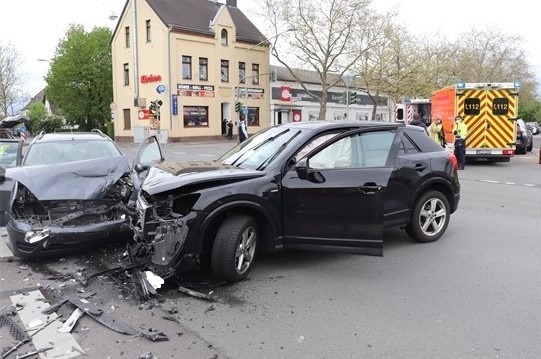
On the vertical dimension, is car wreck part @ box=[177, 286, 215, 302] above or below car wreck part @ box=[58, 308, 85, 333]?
above

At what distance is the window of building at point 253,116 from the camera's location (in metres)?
46.6

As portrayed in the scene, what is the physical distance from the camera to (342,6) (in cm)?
4419

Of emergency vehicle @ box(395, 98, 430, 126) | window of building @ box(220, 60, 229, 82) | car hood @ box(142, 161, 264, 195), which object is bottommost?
car hood @ box(142, 161, 264, 195)

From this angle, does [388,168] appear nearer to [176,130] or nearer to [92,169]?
[92,169]

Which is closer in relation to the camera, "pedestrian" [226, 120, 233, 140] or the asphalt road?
the asphalt road

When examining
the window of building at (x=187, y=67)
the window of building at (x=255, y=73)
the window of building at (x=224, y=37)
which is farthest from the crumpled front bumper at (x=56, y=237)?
the window of building at (x=255, y=73)

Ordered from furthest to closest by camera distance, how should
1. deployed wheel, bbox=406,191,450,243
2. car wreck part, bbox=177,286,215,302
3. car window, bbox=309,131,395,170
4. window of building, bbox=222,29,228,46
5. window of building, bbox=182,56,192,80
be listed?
window of building, bbox=222,29,228,46 < window of building, bbox=182,56,192,80 < deployed wheel, bbox=406,191,450,243 < car window, bbox=309,131,395,170 < car wreck part, bbox=177,286,215,302

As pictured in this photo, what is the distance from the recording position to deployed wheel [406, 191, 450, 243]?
6.64m

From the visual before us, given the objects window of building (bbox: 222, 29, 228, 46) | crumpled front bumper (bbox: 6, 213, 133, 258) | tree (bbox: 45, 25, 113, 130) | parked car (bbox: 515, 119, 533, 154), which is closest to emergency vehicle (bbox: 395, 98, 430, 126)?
parked car (bbox: 515, 119, 533, 154)

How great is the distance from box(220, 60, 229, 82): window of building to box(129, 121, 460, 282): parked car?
38.9m

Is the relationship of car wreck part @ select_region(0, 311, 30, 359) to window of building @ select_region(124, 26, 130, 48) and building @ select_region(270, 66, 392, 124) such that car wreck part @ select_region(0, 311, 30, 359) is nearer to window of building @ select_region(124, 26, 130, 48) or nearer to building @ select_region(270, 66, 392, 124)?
building @ select_region(270, 66, 392, 124)

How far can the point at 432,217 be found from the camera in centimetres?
683

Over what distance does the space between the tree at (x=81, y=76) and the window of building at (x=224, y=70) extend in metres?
14.4

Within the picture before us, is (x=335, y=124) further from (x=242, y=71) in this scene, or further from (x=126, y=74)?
(x=126, y=74)
